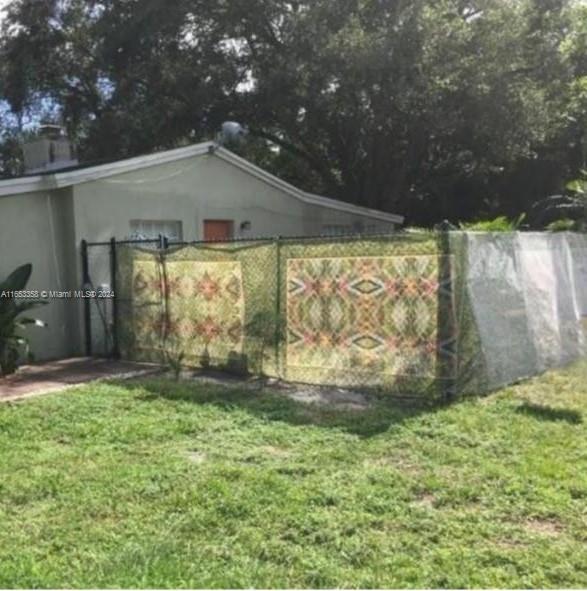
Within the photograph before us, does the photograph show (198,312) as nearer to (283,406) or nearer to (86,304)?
(283,406)

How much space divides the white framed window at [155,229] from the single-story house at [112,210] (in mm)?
18

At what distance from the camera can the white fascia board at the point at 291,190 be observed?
1389cm

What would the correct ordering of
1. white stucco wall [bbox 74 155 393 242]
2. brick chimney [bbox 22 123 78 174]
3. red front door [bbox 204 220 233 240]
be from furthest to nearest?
brick chimney [bbox 22 123 78 174] < red front door [bbox 204 220 233 240] < white stucco wall [bbox 74 155 393 242]

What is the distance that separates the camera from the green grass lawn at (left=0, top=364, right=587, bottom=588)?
3.66 m

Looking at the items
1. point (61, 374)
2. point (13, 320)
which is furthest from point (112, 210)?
point (61, 374)

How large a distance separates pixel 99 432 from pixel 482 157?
54.0 ft

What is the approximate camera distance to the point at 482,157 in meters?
20.3

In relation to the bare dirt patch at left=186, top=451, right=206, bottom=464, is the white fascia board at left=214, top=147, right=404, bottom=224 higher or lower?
higher

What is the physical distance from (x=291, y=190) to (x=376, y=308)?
8.06 meters

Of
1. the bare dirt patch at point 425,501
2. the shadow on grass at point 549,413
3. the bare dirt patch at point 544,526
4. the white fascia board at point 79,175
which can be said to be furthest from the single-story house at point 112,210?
the bare dirt patch at point 544,526

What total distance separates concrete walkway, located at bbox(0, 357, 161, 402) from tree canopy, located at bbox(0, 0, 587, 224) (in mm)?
9734

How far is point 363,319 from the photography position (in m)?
7.87

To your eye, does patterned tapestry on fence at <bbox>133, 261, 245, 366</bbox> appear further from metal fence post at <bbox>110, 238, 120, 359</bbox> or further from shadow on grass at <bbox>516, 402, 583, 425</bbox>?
shadow on grass at <bbox>516, 402, 583, 425</bbox>

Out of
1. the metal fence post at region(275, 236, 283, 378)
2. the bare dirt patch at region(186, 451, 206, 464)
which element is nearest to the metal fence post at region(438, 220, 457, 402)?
the metal fence post at region(275, 236, 283, 378)
